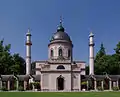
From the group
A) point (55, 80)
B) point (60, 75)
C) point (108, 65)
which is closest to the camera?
point (55, 80)

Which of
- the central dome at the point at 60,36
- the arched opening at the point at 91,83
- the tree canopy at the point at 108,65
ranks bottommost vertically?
the arched opening at the point at 91,83

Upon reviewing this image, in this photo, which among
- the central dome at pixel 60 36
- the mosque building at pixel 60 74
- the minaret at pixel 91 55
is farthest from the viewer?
the central dome at pixel 60 36

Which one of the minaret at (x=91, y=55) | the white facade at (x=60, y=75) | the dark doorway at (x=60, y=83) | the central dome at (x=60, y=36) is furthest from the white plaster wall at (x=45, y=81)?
the minaret at (x=91, y=55)

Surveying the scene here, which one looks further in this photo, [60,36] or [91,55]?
[60,36]

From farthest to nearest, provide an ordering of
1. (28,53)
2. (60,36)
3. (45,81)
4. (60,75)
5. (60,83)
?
(60,36) < (28,53) < (60,83) < (60,75) < (45,81)

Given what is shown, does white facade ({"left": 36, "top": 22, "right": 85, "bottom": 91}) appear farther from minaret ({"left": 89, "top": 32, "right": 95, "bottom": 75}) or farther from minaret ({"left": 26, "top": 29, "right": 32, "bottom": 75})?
minaret ({"left": 89, "top": 32, "right": 95, "bottom": 75})

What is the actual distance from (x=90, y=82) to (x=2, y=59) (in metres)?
24.6

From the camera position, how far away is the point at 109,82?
2354 inches

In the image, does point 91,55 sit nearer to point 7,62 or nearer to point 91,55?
point 91,55

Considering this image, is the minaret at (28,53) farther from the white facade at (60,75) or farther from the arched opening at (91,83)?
the arched opening at (91,83)

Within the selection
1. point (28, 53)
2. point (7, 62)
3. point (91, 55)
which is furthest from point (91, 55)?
point (7, 62)

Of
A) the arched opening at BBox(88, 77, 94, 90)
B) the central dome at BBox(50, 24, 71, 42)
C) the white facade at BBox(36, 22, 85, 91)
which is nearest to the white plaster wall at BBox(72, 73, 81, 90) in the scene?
the white facade at BBox(36, 22, 85, 91)

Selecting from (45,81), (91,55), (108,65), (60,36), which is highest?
(60,36)

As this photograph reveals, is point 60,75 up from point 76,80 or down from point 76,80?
up
